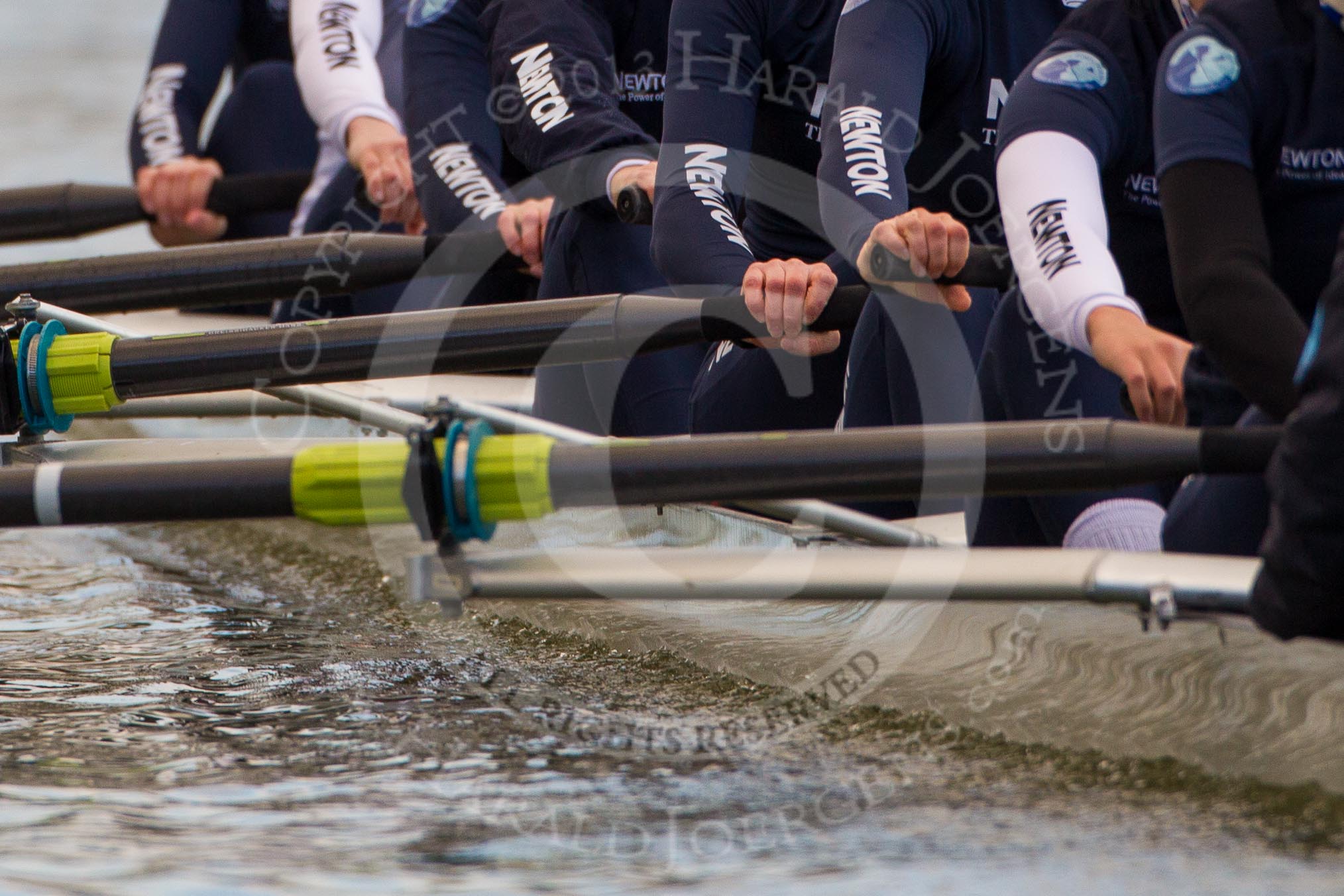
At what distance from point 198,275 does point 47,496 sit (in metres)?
0.71

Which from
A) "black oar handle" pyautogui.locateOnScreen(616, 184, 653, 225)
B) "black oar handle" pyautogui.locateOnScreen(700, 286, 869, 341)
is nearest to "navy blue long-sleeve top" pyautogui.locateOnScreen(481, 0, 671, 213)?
"black oar handle" pyautogui.locateOnScreen(616, 184, 653, 225)

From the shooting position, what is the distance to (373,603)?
67.7 inches

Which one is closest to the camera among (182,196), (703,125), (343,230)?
(703,125)

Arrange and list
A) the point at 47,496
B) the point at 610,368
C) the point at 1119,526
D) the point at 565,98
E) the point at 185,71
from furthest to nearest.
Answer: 1. the point at 185,71
2. the point at 565,98
3. the point at 610,368
4. the point at 1119,526
5. the point at 47,496

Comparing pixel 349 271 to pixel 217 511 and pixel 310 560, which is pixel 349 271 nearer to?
pixel 310 560

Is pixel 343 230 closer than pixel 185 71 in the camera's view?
Yes

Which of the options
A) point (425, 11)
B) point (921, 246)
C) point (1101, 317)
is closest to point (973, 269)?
point (921, 246)

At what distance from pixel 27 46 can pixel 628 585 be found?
7.91 meters

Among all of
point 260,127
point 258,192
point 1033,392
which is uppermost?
point 260,127

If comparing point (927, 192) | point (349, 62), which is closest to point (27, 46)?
point (349, 62)

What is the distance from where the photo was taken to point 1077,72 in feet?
4.23

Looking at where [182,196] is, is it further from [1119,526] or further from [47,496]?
[1119,526]

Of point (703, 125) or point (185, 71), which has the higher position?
point (185, 71)

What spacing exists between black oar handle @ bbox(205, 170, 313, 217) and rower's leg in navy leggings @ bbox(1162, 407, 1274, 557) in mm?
1841
